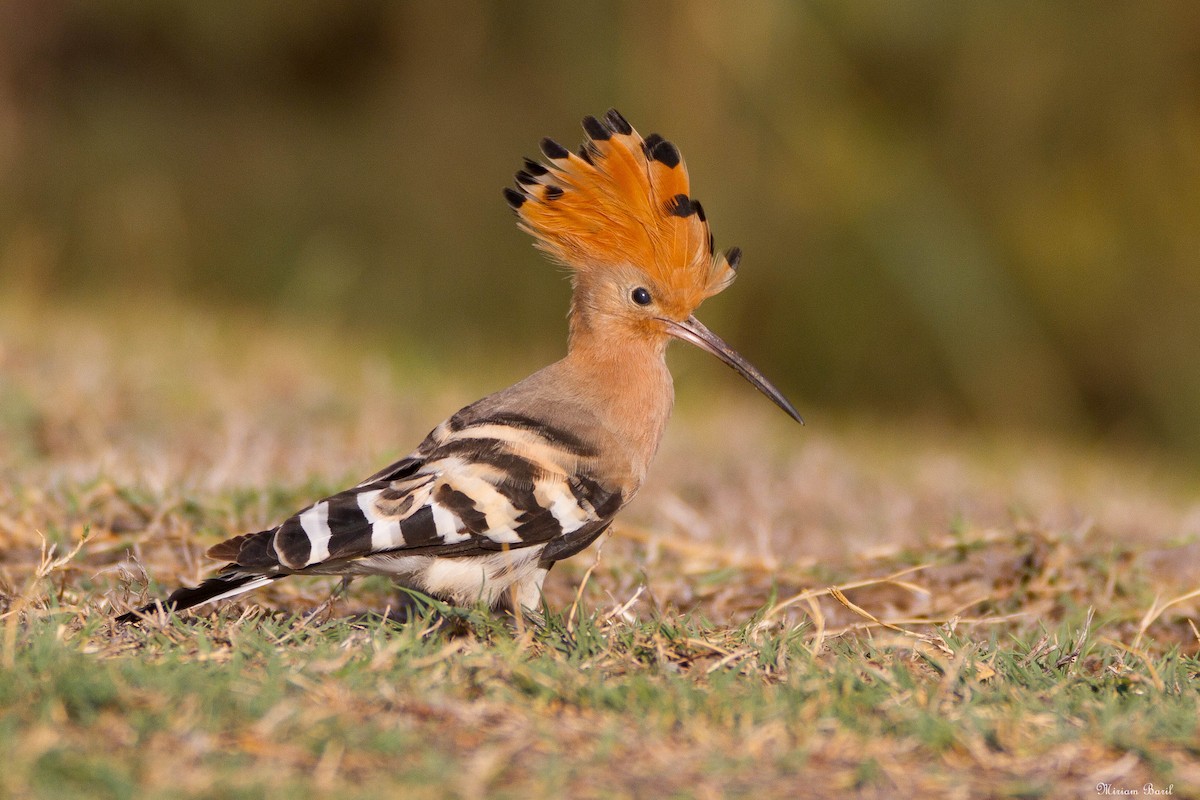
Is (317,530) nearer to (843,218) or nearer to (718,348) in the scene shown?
(718,348)

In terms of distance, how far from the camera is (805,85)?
6746 mm

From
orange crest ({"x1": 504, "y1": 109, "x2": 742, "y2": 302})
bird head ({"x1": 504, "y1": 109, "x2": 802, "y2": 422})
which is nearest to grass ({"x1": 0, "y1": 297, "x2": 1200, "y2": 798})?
bird head ({"x1": 504, "y1": 109, "x2": 802, "y2": 422})

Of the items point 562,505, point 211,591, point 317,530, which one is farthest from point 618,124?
point 211,591

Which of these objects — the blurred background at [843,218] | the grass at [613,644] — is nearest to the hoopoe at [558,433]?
the grass at [613,644]

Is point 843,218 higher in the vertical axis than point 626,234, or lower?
higher

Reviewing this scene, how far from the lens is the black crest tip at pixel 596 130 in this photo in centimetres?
255

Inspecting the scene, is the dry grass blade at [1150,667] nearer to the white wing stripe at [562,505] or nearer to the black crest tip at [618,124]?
the white wing stripe at [562,505]

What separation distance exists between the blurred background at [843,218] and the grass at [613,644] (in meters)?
2.28

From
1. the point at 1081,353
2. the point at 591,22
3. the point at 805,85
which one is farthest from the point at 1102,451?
the point at 591,22

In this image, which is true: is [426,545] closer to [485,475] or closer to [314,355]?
[485,475]

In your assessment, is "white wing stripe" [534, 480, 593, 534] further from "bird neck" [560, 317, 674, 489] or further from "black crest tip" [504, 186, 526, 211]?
"black crest tip" [504, 186, 526, 211]

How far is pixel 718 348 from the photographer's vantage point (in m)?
2.80

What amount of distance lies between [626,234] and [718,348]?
0.32m

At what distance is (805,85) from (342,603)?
192 inches
